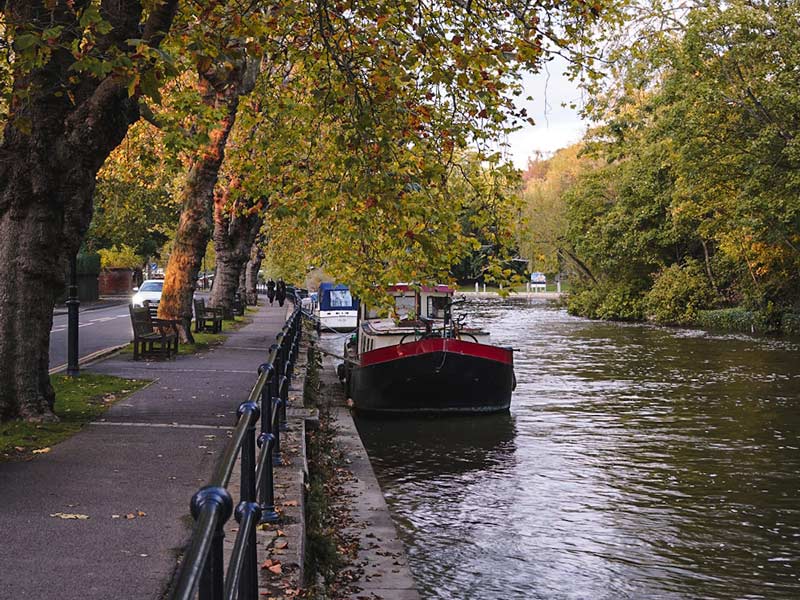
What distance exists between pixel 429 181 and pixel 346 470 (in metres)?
4.08

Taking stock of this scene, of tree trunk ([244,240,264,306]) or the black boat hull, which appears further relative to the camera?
tree trunk ([244,240,264,306])

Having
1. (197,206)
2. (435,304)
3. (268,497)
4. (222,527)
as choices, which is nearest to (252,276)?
(197,206)

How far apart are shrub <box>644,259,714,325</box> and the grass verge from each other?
3572cm

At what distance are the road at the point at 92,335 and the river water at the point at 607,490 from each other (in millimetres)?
7667

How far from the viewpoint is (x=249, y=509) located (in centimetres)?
386

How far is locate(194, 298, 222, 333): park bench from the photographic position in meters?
29.0

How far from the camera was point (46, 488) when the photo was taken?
7938 mm

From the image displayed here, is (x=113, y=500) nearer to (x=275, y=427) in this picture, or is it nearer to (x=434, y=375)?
(x=275, y=427)

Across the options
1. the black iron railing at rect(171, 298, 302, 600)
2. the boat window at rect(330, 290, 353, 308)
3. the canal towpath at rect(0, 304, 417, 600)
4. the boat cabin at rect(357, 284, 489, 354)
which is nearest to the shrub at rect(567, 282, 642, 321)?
the boat window at rect(330, 290, 353, 308)

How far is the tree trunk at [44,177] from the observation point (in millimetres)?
10453

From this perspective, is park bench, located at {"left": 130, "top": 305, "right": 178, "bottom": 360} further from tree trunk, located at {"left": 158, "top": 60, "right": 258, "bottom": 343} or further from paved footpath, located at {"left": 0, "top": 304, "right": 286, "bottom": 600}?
paved footpath, located at {"left": 0, "top": 304, "right": 286, "bottom": 600}

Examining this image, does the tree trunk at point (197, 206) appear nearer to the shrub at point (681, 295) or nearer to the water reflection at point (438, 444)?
the water reflection at point (438, 444)

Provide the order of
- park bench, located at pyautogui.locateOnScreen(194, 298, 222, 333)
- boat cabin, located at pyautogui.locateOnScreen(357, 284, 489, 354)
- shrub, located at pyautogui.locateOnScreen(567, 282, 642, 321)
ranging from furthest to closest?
shrub, located at pyautogui.locateOnScreen(567, 282, 642, 321), park bench, located at pyautogui.locateOnScreen(194, 298, 222, 333), boat cabin, located at pyautogui.locateOnScreen(357, 284, 489, 354)

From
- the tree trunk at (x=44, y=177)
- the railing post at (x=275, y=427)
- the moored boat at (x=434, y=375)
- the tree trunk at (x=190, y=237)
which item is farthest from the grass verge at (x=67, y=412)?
the tree trunk at (x=190, y=237)
